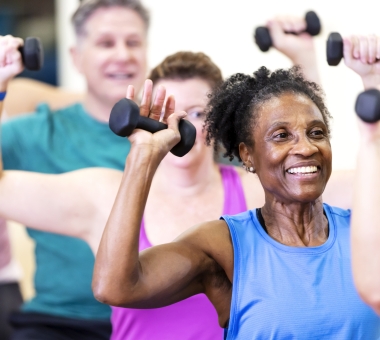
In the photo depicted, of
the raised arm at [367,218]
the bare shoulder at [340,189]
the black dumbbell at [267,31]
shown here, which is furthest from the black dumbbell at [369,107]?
the black dumbbell at [267,31]

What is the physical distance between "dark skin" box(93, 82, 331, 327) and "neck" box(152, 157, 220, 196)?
0.40 meters

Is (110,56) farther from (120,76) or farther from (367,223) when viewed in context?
(367,223)

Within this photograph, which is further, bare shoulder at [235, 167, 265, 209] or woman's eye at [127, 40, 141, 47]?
A: woman's eye at [127, 40, 141, 47]

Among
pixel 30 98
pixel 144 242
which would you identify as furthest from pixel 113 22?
pixel 144 242

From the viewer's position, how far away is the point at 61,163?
2568 millimetres

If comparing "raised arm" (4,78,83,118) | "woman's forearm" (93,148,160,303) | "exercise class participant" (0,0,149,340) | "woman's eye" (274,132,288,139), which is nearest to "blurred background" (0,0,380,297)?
"raised arm" (4,78,83,118)

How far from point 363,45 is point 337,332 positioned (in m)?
0.70

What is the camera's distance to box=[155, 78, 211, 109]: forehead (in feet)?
6.96

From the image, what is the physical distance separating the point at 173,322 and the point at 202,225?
1.20 feet

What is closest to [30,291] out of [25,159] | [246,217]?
[25,159]

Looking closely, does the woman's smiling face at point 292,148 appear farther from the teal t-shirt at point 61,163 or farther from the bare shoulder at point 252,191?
the teal t-shirt at point 61,163

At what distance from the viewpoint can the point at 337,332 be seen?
1527 mm

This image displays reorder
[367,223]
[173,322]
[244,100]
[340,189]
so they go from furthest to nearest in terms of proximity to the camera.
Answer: [340,189] < [173,322] < [244,100] < [367,223]

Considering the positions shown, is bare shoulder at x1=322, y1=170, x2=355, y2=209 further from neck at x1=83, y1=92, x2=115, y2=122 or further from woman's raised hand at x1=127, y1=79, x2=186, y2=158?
neck at x1=83, y1=92, x2=115, y2=122
